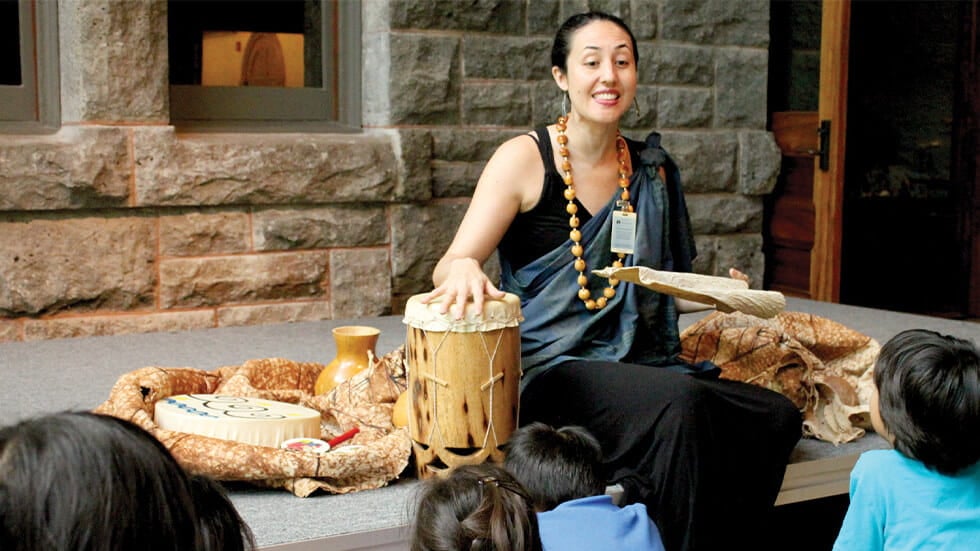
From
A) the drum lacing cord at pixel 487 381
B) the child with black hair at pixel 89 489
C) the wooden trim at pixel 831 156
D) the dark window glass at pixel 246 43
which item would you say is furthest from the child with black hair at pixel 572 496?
the wooden trim at pixel 831 156

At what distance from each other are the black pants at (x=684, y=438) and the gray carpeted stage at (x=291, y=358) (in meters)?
0.21

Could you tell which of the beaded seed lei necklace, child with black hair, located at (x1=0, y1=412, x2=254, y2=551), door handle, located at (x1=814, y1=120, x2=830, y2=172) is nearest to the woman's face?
the beaded seed lei necklace

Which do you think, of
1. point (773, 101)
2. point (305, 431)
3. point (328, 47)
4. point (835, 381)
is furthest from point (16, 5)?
point (773, 101)

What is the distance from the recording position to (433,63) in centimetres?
434

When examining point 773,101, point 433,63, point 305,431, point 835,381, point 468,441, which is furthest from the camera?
point 773,101

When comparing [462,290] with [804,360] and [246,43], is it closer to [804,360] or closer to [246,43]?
[804,360]

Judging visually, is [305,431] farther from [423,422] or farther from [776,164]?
[776,164]

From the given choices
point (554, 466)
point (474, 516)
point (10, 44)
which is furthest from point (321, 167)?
point (474, 516)

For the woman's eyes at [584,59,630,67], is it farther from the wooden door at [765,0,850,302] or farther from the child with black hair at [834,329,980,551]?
the wooden door at [765,0,850,302]

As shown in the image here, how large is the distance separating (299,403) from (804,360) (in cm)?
126

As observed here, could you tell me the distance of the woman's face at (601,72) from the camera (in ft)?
8.50

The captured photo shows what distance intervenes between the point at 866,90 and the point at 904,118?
251mm

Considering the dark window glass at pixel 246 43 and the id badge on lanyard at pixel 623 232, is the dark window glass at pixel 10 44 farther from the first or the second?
the id badge on lanyard at pixel 623 232

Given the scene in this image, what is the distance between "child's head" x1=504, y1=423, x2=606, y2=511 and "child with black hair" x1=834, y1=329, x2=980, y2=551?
0.42 m
